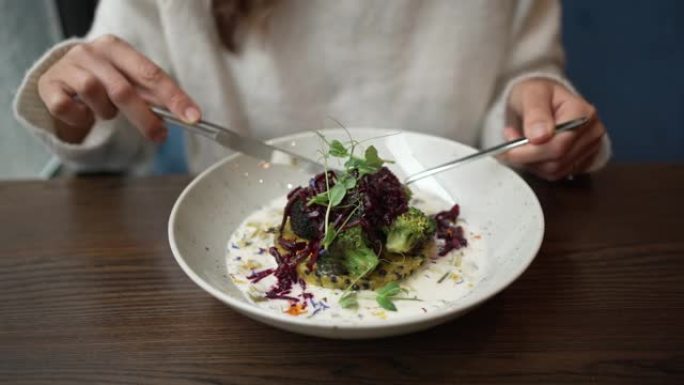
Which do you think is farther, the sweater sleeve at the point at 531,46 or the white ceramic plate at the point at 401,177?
the sweater sleeve at the point at 531,46

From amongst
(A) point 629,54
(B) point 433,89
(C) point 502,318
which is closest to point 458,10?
(B) point 433,89

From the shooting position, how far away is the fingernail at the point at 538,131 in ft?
2.88

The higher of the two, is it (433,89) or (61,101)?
(61,101)

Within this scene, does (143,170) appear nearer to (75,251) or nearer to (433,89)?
(75,251)

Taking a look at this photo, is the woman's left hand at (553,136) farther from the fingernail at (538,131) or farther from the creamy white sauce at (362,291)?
the creamy white sauce at (362,291)

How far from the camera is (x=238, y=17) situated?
47.4 inches

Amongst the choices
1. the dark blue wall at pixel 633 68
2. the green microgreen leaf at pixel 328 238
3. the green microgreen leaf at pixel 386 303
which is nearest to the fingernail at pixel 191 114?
the green microgreen leaf at pixel 328 238

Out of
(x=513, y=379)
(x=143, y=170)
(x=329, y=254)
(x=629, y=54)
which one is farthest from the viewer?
(x=629, y=54)

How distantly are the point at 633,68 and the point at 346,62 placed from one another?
109 centimetres

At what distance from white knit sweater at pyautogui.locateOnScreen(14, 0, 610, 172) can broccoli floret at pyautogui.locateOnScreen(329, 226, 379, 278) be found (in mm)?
537

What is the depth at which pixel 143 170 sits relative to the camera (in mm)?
1322

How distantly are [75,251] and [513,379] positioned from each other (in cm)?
61

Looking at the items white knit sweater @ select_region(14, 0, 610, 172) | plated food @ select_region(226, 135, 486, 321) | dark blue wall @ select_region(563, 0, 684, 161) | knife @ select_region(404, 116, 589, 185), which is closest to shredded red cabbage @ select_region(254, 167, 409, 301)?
plated food @ select_region(226, 135, 486, 321)

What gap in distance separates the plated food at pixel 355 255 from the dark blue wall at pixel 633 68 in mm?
1266
